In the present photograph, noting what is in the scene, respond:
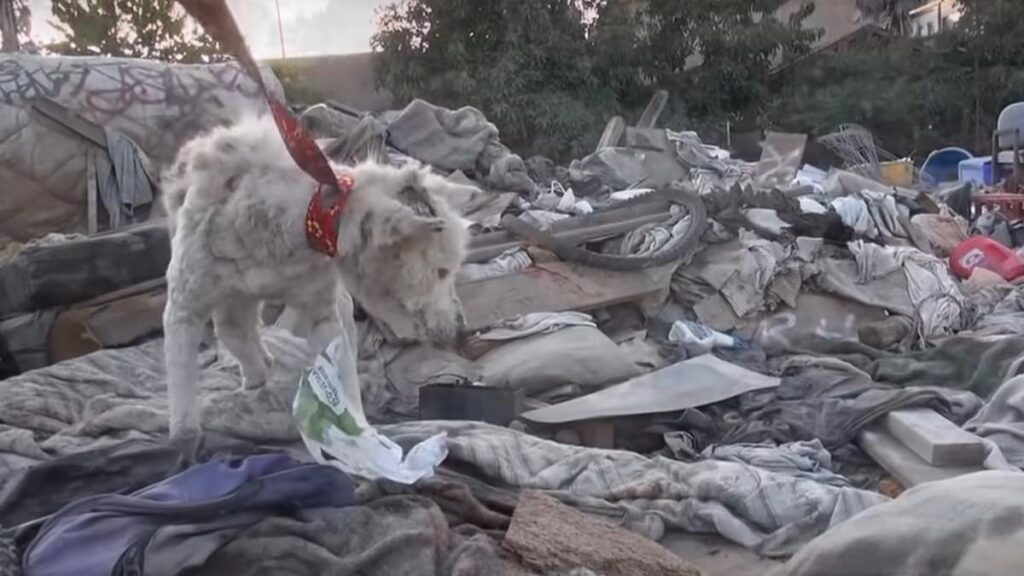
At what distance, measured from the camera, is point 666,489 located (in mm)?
4152

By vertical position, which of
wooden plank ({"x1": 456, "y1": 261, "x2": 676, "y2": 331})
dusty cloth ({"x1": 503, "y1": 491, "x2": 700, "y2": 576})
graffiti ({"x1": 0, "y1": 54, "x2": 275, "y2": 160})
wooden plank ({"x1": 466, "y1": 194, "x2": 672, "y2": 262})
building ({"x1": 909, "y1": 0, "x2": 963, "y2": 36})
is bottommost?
dusty cloth ({"x1": 503, "y1": 491, "x2": 700, "y2": 576})

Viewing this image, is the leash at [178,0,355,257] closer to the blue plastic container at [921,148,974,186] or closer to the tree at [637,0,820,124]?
the blue plastic container at [921,148,974,186]

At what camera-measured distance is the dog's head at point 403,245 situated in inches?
145

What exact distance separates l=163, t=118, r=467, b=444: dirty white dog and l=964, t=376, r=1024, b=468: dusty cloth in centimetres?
232

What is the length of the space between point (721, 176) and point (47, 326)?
671 centimetres

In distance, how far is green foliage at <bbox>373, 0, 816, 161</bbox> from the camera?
1902 centimetres

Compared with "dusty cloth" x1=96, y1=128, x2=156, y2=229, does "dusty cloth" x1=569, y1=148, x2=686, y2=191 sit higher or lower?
lower

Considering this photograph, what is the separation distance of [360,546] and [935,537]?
204 cm

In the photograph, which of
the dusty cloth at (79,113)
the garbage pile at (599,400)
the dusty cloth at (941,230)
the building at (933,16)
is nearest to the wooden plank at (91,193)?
the dusty cloth at (79,113)

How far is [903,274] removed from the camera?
306 inches

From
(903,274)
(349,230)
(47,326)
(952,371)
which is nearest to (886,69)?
(903,274)

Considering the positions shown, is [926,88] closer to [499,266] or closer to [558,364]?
[499,266]

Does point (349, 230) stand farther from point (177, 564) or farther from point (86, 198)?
point (86, 198)

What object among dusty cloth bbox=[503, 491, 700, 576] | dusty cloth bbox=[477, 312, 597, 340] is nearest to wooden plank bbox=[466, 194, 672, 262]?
dusty cloth bbox=[477, 312, 597, 340]
